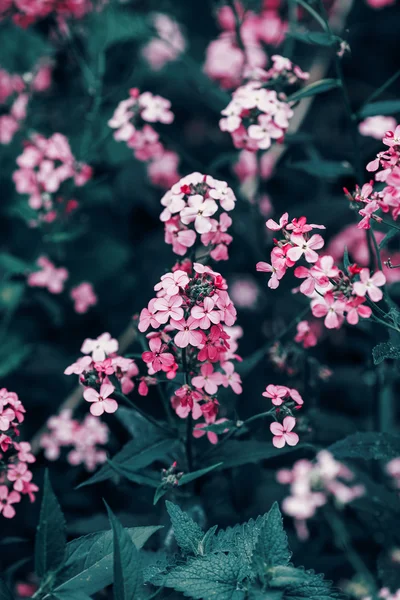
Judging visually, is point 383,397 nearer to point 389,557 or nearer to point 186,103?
point 389,557

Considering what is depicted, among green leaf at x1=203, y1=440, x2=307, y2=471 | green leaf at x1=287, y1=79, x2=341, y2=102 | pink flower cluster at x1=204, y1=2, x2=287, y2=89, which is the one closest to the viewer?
green leaf at x1=203, y1=440, x2=307, y2=471

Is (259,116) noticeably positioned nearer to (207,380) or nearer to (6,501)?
(207,380)

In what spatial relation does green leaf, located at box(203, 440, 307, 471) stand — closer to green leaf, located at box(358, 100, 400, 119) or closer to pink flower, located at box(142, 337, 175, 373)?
pink flower, located at box(142, 337, 175, 373)

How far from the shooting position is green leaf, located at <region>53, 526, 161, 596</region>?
5.56ft

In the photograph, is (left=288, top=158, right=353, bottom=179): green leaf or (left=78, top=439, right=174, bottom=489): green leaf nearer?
(left=78, top=439, right=174, bottom=489): green leaf

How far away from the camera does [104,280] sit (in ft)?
11.9

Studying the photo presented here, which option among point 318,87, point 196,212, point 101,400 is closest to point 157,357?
point 101,400

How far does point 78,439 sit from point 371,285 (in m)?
1.62

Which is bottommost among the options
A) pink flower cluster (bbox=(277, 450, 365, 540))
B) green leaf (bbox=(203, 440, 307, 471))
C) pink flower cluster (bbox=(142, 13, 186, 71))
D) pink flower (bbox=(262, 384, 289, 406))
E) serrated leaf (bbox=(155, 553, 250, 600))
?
serrated leaf (bbox=(155, 553, 250, 600))

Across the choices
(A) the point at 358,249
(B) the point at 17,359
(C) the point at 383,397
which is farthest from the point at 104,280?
(C) the point at 383,397

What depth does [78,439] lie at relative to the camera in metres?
2.65

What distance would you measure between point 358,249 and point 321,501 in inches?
56.0

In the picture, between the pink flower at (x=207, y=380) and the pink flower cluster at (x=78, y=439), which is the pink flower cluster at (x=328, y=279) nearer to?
the pink flower at (x=207, y=380)

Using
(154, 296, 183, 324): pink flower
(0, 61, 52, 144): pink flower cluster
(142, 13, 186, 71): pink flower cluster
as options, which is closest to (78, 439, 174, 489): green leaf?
(154, 296, 183, 324): pink flower
